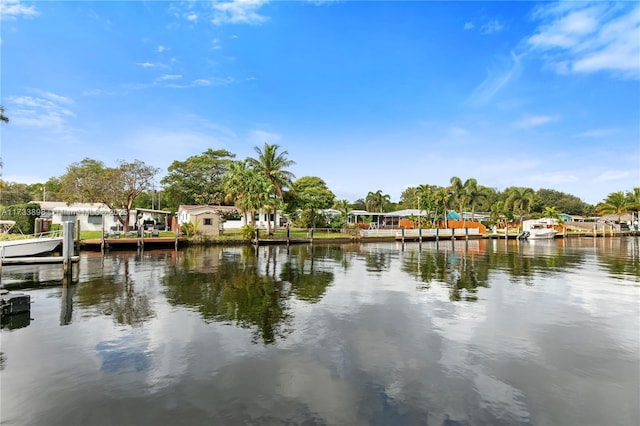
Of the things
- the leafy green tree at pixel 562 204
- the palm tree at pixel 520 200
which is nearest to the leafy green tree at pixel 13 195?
the palm tree at pixel 520 200

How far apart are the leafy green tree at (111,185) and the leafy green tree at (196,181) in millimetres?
19833

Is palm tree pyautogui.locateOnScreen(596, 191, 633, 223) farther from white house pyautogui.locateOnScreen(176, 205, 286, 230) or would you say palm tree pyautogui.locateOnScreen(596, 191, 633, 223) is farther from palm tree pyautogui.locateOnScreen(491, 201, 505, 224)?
white house pyautogui.locateOnScreen(176, 205, 286, 230)

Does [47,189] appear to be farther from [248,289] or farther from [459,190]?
[459,190]

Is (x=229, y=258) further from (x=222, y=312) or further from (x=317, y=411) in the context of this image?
(x=317, y=411)

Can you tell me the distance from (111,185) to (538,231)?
67634 millimetres

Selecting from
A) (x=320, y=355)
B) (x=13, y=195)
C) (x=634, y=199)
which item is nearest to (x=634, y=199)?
(x=634, y=199)

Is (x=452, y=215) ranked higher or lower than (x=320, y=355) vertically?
higher

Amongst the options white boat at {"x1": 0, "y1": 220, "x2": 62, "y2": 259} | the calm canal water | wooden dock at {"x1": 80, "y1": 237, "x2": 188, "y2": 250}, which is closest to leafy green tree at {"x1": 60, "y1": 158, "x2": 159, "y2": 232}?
wooden dock at {"x1": 80, "y1": 237, "x2": 188, "y2": 250}

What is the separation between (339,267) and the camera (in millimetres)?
25688

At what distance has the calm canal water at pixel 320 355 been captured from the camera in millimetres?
6629

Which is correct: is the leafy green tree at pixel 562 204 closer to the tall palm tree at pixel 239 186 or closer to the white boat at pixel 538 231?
the white boat at pixel 538 231

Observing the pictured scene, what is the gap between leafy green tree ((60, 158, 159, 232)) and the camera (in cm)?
4316

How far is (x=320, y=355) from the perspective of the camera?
912cm

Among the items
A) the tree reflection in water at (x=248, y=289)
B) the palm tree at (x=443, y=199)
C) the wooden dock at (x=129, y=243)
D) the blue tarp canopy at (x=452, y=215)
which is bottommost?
the tree reflection in water at (x=248, y=289)
